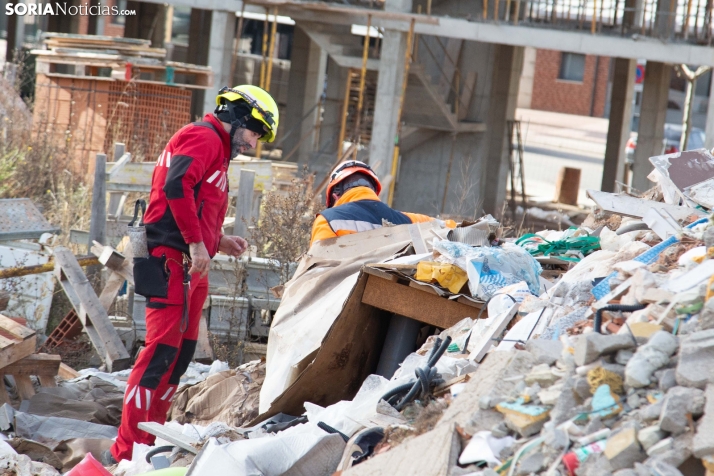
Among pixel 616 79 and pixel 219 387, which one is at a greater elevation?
pixel 616 79

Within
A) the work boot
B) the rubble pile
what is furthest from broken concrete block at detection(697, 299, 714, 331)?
the work boot

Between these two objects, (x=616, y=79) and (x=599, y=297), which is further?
(x=616, y=79)

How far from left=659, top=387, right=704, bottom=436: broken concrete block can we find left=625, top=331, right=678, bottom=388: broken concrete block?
153 millimetres

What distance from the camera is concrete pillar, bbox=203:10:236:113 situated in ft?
48.7

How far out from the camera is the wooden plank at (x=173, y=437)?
366cm

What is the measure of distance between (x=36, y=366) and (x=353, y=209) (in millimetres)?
2159

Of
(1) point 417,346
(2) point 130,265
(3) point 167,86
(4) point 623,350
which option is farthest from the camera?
(3) point 167,86

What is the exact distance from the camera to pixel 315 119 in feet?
65.7

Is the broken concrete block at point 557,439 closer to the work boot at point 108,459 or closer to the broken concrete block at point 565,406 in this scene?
the broken concrete block at point 565,406

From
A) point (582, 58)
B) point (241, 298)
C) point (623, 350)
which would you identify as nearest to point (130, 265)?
point (241, 298)

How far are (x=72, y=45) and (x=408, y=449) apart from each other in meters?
11.5

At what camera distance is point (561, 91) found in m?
42.9

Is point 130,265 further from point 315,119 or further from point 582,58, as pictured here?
point 582,58

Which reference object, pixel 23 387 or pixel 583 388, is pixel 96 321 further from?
pixel 583 388
